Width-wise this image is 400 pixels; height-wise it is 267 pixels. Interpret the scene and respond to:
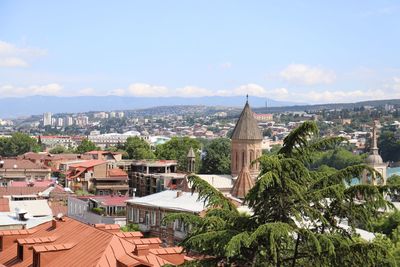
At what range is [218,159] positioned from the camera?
245 ft

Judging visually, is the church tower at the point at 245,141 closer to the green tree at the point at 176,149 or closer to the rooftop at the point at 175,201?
the rooftop at the point at 175,201

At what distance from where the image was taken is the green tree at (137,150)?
10136 centimetres

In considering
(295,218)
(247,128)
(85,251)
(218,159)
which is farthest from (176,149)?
(295,218)

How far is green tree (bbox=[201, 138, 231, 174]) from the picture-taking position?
73688 mm

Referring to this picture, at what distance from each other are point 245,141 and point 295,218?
134ft

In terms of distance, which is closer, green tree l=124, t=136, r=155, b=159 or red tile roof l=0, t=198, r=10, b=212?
red tile roof l=0, t=198, r=10, b=212

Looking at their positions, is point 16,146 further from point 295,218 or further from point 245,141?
point 295,218

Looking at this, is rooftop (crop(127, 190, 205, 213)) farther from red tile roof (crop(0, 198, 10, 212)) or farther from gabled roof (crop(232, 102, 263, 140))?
gabled roof (crop(232, 102, 263, 140))

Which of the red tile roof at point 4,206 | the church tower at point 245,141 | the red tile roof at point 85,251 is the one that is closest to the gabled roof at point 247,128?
the church tower at point 245,141

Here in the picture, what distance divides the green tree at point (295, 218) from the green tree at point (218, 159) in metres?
60.9

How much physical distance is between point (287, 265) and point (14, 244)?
9.52 m

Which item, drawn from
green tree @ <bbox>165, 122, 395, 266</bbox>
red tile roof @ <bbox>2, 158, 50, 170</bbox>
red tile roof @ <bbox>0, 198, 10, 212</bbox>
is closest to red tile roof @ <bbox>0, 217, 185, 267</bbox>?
green tree @ <bbox>165, 122, 395, 266</bbox>

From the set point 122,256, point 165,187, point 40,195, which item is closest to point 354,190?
point 122,256

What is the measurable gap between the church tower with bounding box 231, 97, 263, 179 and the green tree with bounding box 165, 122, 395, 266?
131ft
